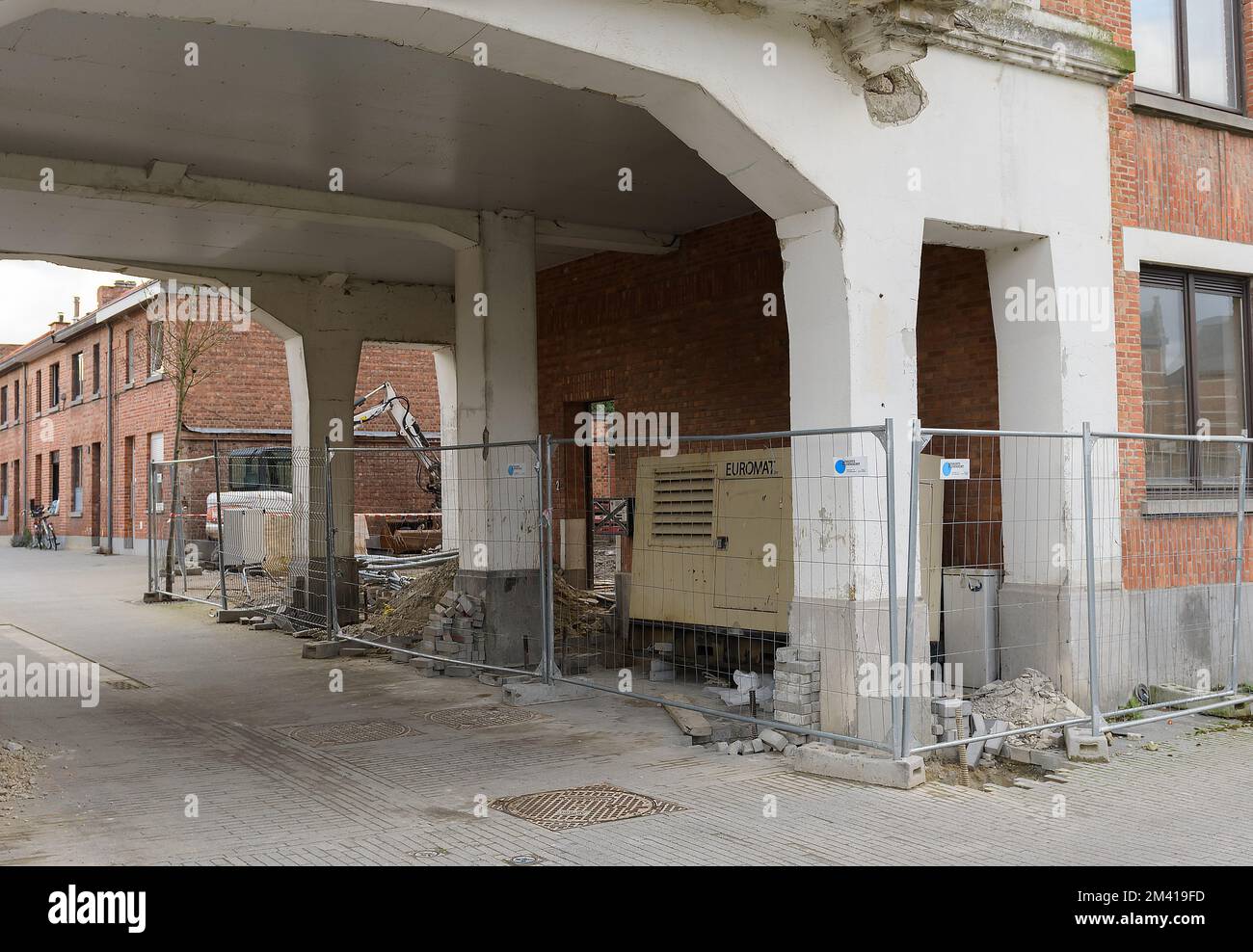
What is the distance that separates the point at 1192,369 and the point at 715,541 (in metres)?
4.72

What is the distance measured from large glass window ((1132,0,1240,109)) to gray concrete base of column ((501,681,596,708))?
291 inches

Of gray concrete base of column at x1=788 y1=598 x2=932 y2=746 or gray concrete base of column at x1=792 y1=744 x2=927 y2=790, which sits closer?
gray concrete base of column at x1=792 y1=744 x2=927 y2=790

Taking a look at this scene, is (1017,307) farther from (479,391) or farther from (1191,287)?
(479,391)

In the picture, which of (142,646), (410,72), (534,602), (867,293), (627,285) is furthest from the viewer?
(627,285)

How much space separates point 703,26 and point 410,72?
2.40 m

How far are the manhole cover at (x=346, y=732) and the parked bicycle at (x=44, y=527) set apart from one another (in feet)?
101

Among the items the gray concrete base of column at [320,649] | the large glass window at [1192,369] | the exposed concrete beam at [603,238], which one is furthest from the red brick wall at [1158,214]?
the gray concrete base of column at [320,649]

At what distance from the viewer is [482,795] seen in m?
6.59

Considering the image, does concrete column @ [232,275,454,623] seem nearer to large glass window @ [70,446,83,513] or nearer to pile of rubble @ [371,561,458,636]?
pile of rubble @ [371,561,458,636]

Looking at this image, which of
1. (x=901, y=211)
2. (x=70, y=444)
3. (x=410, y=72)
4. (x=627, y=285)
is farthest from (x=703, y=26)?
(x=70, y=444)

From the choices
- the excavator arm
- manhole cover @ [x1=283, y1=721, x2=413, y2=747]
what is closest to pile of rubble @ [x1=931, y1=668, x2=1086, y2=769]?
manhole cover @ [x1=283, y1=721, x2=413, y2=747]

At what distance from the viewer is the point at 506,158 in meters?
10.3

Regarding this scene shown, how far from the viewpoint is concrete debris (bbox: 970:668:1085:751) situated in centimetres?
768

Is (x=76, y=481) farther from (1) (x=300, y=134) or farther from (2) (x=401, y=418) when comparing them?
(1) (x=300, y=134)
